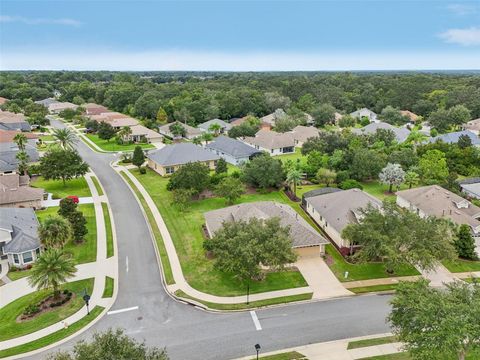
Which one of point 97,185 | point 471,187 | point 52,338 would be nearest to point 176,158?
point 97,185

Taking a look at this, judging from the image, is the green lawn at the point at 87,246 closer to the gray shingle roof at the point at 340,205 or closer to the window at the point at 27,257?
the window at the point at 27,257

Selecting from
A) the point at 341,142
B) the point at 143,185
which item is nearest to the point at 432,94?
the point at 341,142


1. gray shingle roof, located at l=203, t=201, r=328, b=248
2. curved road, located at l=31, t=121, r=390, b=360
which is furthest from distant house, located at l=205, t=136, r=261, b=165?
curved road, located at l=31, t=121, r=390, b=360

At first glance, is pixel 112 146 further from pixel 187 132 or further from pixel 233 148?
pixel 233 148

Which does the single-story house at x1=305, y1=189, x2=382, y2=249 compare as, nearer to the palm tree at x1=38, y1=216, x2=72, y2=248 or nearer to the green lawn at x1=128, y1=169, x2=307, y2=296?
the green lawn at x1=128, y1=169, x2=307, y2=296

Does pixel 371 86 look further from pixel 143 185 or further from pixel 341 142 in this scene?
pixel 143 185
